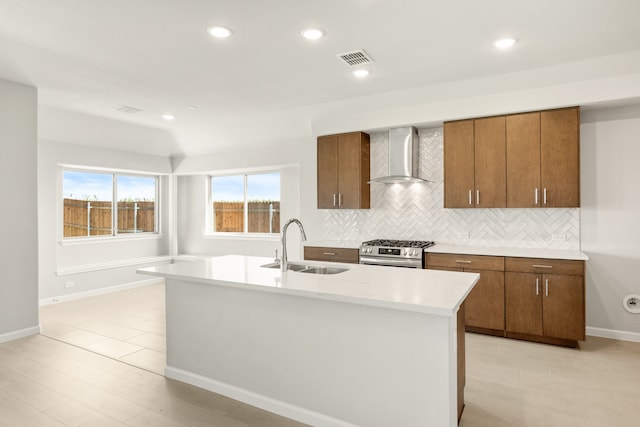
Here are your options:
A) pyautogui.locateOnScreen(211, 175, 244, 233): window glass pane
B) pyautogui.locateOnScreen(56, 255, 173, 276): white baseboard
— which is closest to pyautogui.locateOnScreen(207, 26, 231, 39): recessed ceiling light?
pyautogui.locateOnScreen(211, 175, 244, 233): window glass pane

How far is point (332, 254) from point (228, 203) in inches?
122

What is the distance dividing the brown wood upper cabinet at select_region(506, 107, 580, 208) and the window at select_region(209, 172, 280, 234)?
370cm

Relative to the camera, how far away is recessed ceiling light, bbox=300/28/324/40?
9.56 feet

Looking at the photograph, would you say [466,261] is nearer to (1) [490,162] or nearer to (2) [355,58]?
(1) [490,162]

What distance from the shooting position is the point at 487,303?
3.97 meters

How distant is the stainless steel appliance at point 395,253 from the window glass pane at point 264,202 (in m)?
2.30

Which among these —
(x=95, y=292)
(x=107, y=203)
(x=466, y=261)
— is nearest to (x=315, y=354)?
(x=466, y=261)

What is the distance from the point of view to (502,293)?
12.8ft

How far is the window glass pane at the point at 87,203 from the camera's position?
6062 millimetres

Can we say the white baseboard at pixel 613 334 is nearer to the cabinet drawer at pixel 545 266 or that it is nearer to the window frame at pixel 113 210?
the cabinet drawer at pixel 545 266

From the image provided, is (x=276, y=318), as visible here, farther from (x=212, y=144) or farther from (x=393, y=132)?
(x=212, y=144)

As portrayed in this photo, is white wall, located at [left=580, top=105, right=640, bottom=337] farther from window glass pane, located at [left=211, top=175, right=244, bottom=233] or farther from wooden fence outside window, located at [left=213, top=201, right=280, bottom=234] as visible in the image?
window glass pane, located at [left=211, top=175, right=244, bottom=233]

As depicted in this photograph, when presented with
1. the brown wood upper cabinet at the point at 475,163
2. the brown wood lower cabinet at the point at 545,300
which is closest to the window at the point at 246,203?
the brown wood upper cabinet at the point at 475,163

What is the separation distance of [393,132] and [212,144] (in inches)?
135
